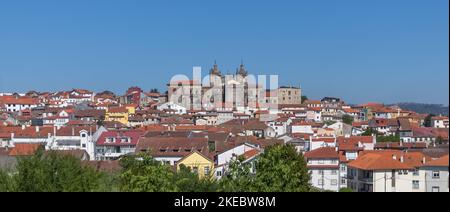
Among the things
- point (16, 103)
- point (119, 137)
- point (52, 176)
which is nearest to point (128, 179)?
point (52, 176)

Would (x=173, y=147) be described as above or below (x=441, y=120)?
below

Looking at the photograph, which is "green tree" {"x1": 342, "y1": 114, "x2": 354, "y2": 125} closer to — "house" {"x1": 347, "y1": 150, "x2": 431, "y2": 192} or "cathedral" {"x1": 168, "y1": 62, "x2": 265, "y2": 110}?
"cathedral" {"x1": 168, "y1": 62, "x2": 265, "y2": 110}

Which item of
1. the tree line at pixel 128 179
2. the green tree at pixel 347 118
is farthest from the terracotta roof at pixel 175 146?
the green tree at pixel 347 118

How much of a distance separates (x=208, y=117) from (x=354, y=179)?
65.0ft

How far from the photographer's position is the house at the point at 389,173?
10.4 m

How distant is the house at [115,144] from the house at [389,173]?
285 inches

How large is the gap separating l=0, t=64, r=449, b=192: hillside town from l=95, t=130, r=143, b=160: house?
28mm

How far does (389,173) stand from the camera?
10625mm

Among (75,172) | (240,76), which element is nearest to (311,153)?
(75,172)

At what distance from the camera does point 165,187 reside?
4078 millimetres

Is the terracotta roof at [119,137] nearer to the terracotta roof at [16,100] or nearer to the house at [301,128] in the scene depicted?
the house at [301,128]

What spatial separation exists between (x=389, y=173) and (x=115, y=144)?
8.63 m

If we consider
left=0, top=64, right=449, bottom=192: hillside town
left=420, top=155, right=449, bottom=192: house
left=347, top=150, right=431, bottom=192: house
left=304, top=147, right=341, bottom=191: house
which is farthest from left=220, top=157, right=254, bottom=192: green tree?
left=304, top=147, right=341, bottom=191: house

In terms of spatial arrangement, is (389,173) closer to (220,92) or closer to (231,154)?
(231,154)
